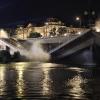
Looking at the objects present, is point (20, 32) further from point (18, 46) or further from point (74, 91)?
point (74, 91)

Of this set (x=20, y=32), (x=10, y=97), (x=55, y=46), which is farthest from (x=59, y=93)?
(x=20, y=32)

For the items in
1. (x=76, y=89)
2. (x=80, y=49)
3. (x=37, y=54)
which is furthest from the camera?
(x=37, y=54)

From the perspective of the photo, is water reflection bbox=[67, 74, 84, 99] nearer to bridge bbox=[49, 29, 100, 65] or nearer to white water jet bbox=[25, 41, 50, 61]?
bridge bbox=[49, 29, 100, 65]

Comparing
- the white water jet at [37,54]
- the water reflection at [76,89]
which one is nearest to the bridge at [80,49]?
the white water jet at [37,54]

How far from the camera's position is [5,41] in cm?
10200

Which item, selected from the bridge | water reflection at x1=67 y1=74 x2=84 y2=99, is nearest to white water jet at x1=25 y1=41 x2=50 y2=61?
the bridge

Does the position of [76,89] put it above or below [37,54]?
below

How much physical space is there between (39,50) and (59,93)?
2442 inches

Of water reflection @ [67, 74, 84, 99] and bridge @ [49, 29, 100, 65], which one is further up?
bridge @ [49, 29, 100, 65]

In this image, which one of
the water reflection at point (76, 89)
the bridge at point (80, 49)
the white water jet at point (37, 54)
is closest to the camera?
the water reflection at point (76, 89)

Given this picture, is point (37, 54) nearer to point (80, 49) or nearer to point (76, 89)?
point (80, 49)

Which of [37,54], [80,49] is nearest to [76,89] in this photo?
[80,49]

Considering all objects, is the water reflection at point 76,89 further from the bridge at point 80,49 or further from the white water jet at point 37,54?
the white water jet at point 37,54

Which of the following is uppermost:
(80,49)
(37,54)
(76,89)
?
(80,49)
